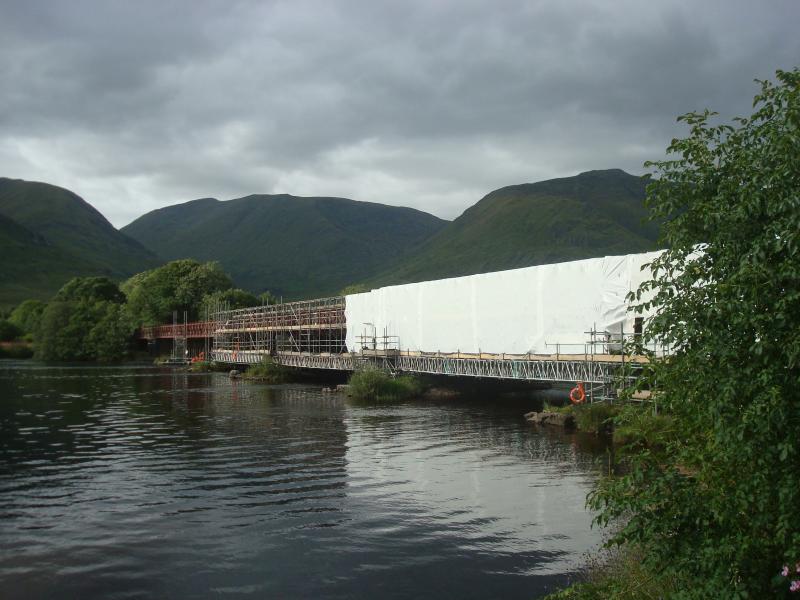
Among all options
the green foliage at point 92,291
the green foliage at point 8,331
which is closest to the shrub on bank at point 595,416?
the green foliage at point 92,291

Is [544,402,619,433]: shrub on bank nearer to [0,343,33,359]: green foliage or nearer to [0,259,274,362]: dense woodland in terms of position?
[0,259,274,362]: dense woodland

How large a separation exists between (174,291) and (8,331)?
110 feet

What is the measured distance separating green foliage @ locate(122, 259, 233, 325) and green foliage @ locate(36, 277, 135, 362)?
341 centimetres

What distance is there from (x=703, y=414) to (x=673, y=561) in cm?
174

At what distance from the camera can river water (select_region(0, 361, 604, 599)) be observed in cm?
1395

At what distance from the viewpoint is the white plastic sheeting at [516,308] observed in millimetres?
33719

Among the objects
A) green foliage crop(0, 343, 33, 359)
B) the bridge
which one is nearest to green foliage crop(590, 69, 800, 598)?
the bridge

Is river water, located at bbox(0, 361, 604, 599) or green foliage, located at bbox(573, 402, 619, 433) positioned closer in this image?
river water, located at bbox(0, 361, 604, 599)

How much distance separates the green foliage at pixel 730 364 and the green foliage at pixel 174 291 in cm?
11069

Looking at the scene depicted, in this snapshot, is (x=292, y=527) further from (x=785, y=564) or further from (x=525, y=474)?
(x=785, y=564)

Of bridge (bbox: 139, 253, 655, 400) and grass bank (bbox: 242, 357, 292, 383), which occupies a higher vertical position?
bridge (bbox: 139, 253, 655, 400)

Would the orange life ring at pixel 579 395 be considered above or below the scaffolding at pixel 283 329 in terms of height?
below

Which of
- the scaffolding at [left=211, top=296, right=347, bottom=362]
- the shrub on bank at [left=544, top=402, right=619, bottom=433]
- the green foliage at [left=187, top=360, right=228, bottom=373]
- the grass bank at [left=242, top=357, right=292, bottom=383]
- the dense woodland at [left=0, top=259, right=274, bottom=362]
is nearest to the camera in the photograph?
the shrub on bank at [left=544, top=402, right=619, bottom=433]

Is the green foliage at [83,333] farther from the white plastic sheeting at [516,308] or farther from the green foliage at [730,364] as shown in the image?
the green foliage at [730,364]
